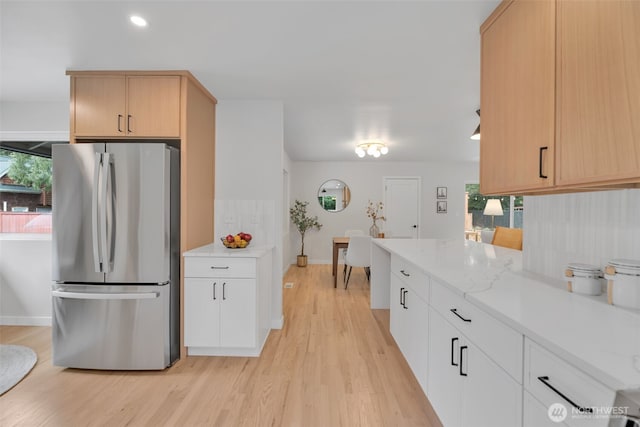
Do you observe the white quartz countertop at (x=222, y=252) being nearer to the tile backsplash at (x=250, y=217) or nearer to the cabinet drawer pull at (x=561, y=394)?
the tile backsplash at (x=250, y=217)

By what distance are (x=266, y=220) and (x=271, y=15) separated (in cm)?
182

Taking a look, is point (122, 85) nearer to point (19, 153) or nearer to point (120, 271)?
point (120, 271)

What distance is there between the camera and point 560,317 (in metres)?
0.96

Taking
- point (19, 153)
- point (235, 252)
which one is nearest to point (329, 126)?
point (235, 252)

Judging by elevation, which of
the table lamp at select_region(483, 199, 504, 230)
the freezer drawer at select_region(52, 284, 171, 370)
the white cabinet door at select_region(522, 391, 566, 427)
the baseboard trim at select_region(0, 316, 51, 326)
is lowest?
the baseboard trim at select_region(0, 316, 51, 326)

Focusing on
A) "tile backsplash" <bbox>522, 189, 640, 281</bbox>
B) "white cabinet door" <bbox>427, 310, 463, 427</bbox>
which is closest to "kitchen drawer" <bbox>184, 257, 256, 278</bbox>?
"white cabinet door" <bbox>427, 310, 463, 427</bbox>

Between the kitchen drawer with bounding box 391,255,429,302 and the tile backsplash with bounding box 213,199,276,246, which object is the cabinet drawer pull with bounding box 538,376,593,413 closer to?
the kitchen drawer with bounding box 391,255,429,302

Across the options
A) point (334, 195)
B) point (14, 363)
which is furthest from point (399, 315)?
point (334, 195)

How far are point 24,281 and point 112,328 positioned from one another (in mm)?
1797

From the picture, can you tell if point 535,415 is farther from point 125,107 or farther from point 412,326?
point 125,107

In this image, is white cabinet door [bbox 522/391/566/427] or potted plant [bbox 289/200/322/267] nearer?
white cabinet door [bbox 522/391/566/427]

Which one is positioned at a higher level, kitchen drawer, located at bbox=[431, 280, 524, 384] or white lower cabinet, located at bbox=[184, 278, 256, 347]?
kitchen drawer, located at bbox=[431, 280, 524, 384]

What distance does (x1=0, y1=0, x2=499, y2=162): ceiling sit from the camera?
170 centimetres

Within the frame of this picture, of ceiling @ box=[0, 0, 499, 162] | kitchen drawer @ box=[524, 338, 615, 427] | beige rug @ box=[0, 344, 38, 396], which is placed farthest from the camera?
beige rug @ box=[0, 344, 38, 396]
